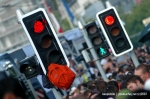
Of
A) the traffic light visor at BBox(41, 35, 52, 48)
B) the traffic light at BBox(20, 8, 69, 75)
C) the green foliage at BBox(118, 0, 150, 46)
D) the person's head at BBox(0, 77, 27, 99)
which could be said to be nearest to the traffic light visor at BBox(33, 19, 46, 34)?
the traffic light at BBox(20, 8, 69, 75)

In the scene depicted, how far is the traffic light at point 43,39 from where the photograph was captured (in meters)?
9.85

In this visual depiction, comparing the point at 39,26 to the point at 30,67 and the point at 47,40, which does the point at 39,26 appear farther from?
the point at 30,67

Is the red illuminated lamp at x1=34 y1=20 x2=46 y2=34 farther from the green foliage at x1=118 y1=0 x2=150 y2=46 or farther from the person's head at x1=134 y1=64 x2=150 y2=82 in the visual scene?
the green foliage at x1=118 y1=0 x2=150 y2=46

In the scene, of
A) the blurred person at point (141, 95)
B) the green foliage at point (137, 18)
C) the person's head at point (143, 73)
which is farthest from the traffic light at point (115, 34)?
the green foliage at point (137, 18)

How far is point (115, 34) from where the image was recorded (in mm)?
11930

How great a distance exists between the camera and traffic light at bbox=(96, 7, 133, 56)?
38.7ft

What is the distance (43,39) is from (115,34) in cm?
235

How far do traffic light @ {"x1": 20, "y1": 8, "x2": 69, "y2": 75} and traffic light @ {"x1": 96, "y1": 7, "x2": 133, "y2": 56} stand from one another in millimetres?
2088

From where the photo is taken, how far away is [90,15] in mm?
95000

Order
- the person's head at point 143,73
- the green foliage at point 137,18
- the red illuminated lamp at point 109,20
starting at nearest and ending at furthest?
1. the person's head at point 143,73
2. the red illuminated lamp at point 109,20
3. the green foliage at point 137,18

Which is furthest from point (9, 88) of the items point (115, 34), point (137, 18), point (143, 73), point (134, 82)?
point (137, 18)

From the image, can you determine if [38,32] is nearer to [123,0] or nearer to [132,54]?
[132,54]

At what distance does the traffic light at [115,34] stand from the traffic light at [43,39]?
2.09 metres

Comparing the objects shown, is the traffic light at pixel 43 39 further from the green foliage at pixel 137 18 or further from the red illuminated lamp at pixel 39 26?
the green foliage at pixel 137 18
